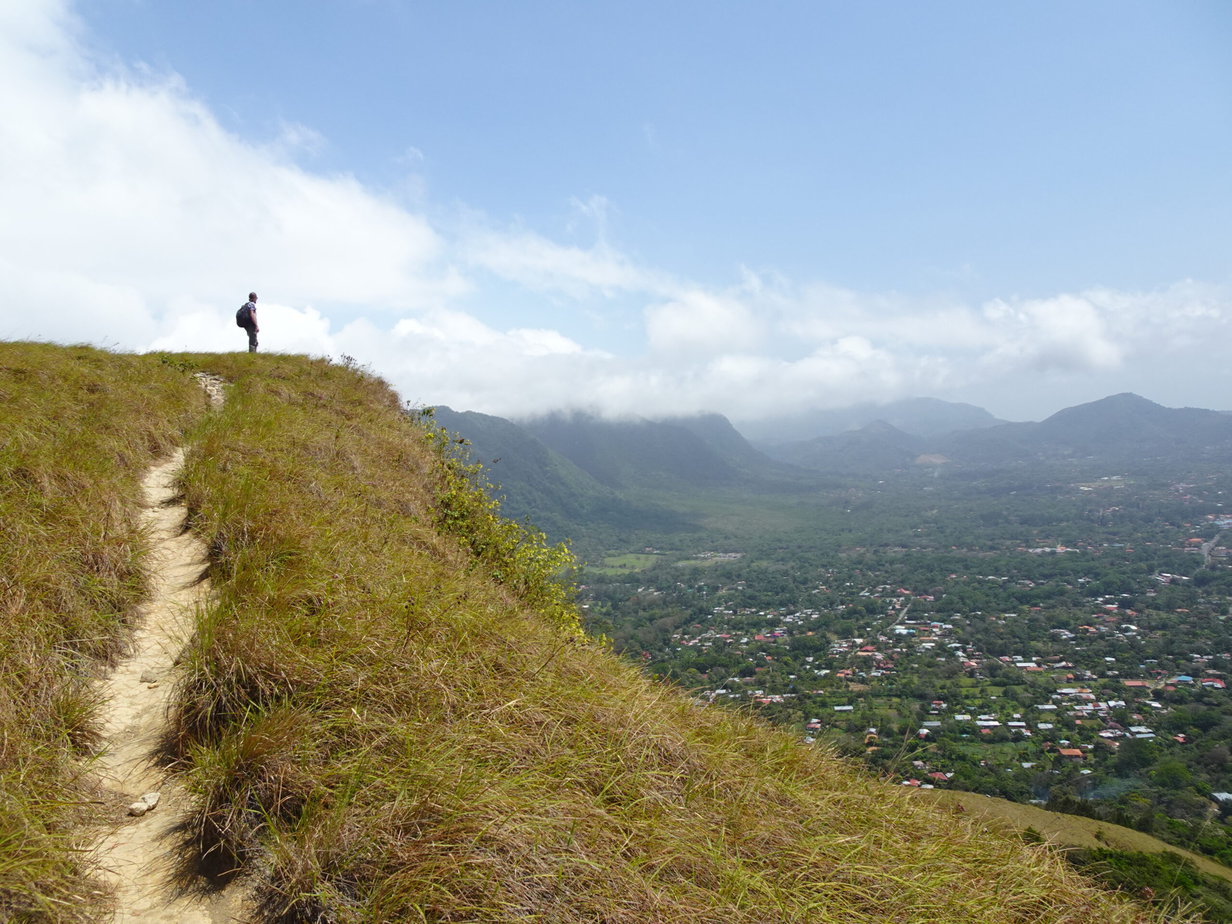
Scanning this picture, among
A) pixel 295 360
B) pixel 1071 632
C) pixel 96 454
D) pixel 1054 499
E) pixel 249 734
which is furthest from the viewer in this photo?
pixel 1054 499

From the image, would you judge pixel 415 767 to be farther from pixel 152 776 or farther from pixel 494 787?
pixel 152 776

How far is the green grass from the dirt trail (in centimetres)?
19

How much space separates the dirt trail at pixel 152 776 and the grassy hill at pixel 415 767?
0.16m

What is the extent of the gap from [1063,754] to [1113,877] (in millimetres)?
31115

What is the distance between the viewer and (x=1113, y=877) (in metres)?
5.78

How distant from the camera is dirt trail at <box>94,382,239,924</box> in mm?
2977

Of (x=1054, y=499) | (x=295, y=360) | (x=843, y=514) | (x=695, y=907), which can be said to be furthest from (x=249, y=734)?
(x=1054, y=499)

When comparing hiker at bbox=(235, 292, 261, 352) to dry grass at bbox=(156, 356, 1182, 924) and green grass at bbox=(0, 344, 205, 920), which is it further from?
dry grass at bbox=(156, 356, 1182, 924)

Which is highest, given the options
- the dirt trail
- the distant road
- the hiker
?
the hiker

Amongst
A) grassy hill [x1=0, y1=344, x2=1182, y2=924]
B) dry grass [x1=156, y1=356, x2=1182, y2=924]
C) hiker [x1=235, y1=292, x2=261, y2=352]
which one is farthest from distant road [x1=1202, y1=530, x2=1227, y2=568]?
hiker [x1=235, y1=292, x2=261, y2=352]

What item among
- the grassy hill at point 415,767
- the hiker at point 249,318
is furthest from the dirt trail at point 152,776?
the hiker at point 249,318

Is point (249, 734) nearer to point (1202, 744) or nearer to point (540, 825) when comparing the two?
point (540, 825)

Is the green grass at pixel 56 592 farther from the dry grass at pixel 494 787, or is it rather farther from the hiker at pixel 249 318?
the hiker at pixel 249 318

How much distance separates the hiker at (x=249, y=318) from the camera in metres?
19.7
